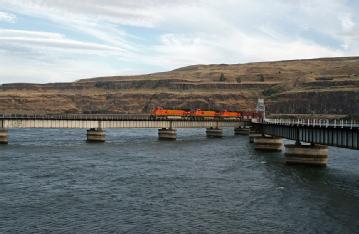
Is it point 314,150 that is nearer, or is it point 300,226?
point 300,226

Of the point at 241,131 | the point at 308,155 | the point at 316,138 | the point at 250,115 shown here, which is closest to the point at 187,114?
the point at 241,131

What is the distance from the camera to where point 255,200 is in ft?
174

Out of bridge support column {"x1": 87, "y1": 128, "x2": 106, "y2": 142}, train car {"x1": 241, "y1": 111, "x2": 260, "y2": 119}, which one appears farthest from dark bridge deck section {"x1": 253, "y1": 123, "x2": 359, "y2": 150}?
train car {"x1": 241, "y1": 111, "x2": 260, "y2": 119}

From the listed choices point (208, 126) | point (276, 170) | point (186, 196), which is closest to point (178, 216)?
point (186, 196)

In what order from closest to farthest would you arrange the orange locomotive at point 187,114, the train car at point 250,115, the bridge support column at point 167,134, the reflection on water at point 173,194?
the reflection on water at point 173,194 → the bridge support column at point 167,134 → the orange locomotive at point 187,114 → the train car at point 250,115

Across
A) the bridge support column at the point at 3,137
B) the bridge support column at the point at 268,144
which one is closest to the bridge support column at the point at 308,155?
the bridge support column at the point at 268,144

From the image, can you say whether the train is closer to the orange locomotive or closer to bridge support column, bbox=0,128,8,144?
the orange locomotive

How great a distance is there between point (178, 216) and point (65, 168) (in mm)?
32052

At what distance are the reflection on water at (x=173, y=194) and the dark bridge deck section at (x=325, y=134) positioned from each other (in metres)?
4.45

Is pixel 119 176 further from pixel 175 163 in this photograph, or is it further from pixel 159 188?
pixel 175 163

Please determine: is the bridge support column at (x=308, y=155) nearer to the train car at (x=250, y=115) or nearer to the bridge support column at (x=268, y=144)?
the bridge support column at (x=268, y=144)

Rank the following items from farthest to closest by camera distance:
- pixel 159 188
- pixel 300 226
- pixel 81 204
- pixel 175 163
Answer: pixel 175 163 < pixel 159 188 < pixel 81 204 < pixel 300 226

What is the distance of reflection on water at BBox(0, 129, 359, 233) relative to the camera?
143ft

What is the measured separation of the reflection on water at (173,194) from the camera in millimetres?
43688
